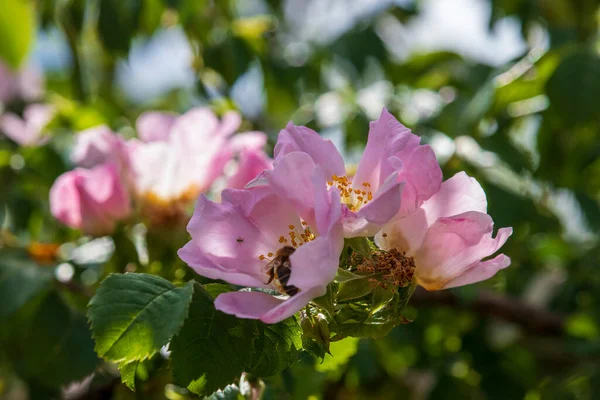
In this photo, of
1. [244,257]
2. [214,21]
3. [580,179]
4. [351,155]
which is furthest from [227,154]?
[580,179]

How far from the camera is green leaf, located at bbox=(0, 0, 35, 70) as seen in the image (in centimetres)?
106

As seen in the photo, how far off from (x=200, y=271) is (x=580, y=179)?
1.05 meters

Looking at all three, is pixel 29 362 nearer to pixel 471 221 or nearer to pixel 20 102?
pixel 471 221

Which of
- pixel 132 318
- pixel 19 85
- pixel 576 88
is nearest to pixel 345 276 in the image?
pixel 132 318

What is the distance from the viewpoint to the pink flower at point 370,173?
0.43 m

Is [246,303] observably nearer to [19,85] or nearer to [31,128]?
[31,128]

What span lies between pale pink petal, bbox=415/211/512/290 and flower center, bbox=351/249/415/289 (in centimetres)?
1

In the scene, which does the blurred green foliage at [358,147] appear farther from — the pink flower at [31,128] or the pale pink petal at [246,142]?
the pale pink petal at [246,142]

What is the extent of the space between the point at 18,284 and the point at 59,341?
83mm

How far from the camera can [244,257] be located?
481 millimetres

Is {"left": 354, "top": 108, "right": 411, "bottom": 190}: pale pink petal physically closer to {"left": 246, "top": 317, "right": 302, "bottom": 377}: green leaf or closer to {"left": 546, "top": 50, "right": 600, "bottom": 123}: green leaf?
{"left": 246, "top": 317, "right": 302, "bottom": 377}: green leaf

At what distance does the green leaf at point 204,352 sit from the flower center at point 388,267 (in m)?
0.09

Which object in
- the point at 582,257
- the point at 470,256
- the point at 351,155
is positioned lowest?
the point at 582,257

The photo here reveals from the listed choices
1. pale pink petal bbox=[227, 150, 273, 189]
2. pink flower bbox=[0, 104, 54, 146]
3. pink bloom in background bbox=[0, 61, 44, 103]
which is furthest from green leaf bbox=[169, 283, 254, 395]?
pink bloom in background bbox=[0, 61, 44, 103]
